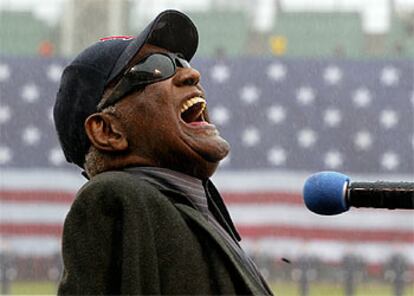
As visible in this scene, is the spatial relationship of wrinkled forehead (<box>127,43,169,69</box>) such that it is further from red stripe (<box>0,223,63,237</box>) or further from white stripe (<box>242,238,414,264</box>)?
red stripe (<box>0,223,63,237</box>)

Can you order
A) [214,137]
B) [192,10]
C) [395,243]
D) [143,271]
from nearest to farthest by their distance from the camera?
[143,271] < [214,137] < [395,243] < [192,10]

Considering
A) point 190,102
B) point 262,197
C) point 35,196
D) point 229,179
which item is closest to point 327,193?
point 190,102

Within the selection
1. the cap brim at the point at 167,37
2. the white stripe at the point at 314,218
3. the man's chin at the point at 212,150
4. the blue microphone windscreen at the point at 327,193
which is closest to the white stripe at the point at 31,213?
the white stripe at the point at 314,218

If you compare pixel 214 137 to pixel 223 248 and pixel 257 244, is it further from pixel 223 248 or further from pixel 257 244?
pixel 257 244

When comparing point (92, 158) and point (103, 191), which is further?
point (92, 158)

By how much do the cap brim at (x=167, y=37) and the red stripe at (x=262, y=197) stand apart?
8836 mm

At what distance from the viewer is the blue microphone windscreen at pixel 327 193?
1.33 meters

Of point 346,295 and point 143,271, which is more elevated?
point 143,271

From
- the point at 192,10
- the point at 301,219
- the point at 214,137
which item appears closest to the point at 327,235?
the point at 301,219

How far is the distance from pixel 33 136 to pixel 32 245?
1.21 meters

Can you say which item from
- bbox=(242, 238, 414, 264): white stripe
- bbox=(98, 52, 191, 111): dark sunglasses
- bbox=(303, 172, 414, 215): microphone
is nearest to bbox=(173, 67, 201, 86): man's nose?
bbox=(98, 52, 191, 111): dark sunglasses

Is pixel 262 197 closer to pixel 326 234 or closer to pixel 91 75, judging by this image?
pixel 326 234

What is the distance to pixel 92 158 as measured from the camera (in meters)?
1.62

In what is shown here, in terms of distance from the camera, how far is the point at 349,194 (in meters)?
1.32
